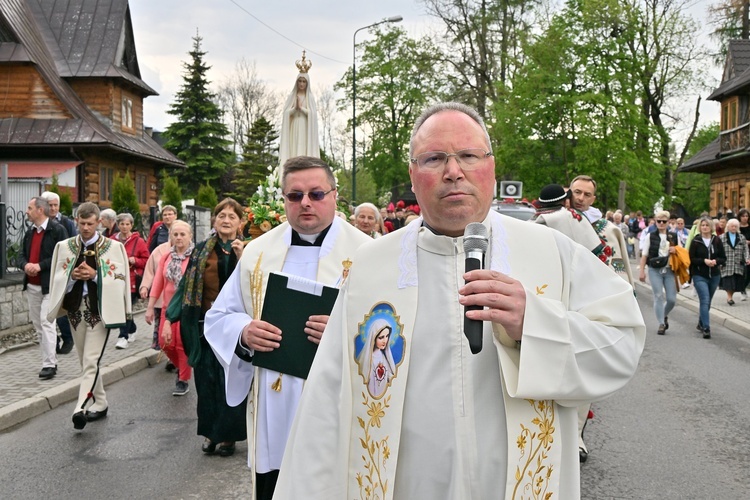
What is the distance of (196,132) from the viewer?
5091 centimetres

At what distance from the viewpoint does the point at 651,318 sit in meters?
15.7

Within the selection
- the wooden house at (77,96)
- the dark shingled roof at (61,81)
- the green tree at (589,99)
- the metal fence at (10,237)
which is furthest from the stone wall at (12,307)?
the green tree at (589,99)

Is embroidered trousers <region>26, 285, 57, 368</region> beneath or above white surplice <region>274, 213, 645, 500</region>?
beneath

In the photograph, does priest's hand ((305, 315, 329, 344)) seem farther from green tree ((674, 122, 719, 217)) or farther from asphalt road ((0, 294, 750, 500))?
green tree ((674, 122, 719, 217))

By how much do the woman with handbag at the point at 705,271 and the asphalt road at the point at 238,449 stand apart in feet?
11.5

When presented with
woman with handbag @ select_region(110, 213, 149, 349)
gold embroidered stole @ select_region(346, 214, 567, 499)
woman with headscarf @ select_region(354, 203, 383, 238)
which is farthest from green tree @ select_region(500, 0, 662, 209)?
gold embroidered stole @ select_region(346, 214, 567, 499)

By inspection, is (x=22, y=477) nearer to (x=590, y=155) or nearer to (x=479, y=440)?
(x=479, y=440)

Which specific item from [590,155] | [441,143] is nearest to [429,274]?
[441,143]

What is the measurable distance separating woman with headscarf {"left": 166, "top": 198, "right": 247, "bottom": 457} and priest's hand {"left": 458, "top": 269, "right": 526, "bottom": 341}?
186 inches

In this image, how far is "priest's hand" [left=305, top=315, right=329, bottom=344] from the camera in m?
3.61

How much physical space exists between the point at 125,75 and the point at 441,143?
33.7m

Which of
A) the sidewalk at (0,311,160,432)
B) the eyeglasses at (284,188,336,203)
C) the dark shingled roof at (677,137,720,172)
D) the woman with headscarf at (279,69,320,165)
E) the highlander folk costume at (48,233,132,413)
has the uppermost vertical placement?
the dark shingled roof at (677,137,720,172)

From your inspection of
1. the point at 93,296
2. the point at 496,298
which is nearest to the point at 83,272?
the point at 93,296

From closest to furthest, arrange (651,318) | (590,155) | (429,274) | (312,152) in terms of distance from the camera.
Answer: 1. (429,274)
2. (312,152)
3. (651,318)
4. (590,155)
